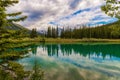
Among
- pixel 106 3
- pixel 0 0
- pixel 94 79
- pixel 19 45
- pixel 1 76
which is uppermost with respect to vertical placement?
pixel 0 0

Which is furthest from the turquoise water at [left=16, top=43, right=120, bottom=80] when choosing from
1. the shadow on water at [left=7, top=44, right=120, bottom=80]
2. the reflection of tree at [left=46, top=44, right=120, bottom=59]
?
the reflection of tree at [left=46, top=44, right=120, bottom=59]

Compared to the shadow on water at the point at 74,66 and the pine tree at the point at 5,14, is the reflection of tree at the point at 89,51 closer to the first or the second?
the shadow on water at the point at 74,66

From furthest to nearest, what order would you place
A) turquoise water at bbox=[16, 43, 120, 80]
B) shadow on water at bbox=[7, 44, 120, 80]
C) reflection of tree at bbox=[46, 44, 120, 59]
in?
1. reflection of tree at bbox=[46, 44, 120, 59]
2. turquoise water at bbox=[16, 43, 120, 80]
3. shadow on water at bbox=[7, 44, 120, 80]

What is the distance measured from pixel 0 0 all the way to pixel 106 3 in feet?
32.1

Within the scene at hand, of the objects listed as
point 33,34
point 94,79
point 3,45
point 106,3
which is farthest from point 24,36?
point 33,34

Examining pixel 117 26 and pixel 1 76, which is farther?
pixel 1 76

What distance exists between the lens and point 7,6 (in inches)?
719

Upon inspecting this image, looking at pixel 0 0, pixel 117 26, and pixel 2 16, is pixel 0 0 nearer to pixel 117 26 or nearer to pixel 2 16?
pixel 2 16

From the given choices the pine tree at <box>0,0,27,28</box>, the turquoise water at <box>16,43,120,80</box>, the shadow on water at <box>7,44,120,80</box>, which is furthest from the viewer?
the turquoise water at <box>16,43,120,80</box>

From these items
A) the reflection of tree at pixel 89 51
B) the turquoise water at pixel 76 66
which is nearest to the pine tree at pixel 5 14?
the turquoise water at pixel 76 66

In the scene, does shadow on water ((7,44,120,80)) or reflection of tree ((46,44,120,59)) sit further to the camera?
reflection of tree ((46,44,120,59))

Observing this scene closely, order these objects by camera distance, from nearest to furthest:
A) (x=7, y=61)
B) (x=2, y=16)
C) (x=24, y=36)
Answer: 1. (x=2, y=16)
2. (x=7, y=61)
3. (x=24, y=36)

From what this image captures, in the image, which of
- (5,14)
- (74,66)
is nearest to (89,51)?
(74,66)

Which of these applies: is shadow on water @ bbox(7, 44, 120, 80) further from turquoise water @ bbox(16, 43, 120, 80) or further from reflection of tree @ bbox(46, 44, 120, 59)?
reflection of tree @ bbox(46, 44, 120, 59)
